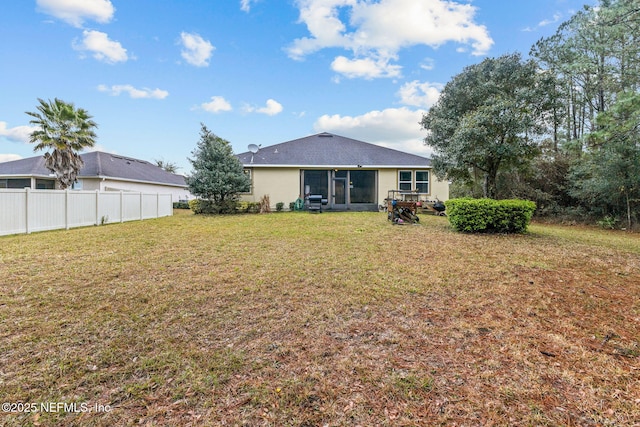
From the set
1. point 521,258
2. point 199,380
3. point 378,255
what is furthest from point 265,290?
point 521,258

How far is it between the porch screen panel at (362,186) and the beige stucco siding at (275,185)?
3412 mm

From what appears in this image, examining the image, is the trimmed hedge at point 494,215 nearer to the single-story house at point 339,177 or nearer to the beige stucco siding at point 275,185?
the single-story house at point 339,177

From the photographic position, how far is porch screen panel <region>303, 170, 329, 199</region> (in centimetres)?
1644

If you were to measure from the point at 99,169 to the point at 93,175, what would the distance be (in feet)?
2.92

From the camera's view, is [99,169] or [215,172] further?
[99,169]

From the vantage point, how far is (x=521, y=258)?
5.42 meters

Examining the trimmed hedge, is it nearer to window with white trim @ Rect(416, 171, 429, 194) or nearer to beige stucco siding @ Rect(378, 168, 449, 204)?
beige stucco siding @ Rect(378, 168, 449, 204)

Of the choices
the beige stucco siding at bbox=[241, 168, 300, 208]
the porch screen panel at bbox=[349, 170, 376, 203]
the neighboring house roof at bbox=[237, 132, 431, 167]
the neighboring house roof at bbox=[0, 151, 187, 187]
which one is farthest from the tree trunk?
the neighboring house roof at bbox=[0, 151, 187, 187]

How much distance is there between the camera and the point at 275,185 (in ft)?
52.9

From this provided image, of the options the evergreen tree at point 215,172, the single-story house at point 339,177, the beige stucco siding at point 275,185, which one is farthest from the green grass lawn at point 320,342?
the single-story house at point 339,177

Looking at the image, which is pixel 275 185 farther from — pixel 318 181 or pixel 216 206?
pixel 216 206

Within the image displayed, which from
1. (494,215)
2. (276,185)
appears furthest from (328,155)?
(494,215)

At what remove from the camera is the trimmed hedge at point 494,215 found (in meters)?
7.94

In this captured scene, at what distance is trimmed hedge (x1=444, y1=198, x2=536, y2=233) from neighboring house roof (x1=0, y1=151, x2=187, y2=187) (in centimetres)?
1954
